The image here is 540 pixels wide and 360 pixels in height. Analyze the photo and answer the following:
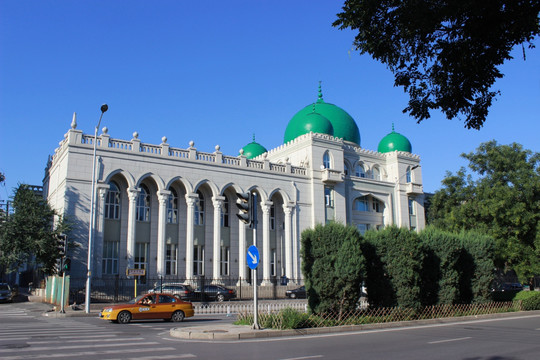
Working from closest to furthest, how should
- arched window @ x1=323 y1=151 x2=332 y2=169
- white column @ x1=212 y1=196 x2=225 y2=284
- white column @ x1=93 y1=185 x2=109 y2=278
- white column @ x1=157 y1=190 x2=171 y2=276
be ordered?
1. white column @ x1=93 y1=185 x2=109 y2=278
2. white column @ x1=157 y1=190 x2=171 y2=276
3. white column @ x1=212 y1=196 x2=225 y2=284
4. arched window @ x1=323 y1=151 x2=332 y2=169

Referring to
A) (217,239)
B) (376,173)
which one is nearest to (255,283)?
(217,239)

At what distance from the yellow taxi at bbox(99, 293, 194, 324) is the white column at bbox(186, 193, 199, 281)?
629 inches

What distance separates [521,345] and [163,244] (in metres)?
27.8

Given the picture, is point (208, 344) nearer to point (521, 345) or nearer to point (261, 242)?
point (521, 345)

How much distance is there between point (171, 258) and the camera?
38375mm

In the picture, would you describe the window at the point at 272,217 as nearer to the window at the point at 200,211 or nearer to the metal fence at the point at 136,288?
the metal fence at the point at 136,288

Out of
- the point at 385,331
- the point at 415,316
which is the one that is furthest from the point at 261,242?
the point at 385,331

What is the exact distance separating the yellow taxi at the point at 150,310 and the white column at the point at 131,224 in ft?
45.6

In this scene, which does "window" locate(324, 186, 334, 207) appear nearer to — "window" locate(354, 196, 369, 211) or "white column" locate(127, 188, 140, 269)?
"window" locate(354, 196, 369, 211)

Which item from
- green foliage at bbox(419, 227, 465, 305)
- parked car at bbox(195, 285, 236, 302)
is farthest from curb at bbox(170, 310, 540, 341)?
parked car at bbox(195, 285, 236, 302)

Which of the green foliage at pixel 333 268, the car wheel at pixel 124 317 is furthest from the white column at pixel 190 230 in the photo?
the green foliage at pixel 333 268

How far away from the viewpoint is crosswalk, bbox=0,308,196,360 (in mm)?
10875

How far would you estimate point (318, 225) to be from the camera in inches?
790

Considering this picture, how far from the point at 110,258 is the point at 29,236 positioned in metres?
5.92
